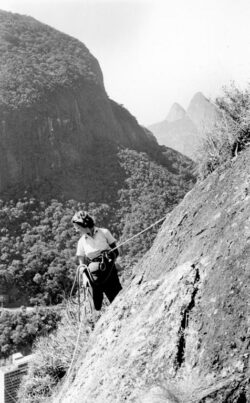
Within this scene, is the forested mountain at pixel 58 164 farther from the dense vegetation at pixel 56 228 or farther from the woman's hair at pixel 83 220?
the woman's hair at pixel 83 220

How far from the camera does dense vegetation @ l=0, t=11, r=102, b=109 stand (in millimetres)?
106688

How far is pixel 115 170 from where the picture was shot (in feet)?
322

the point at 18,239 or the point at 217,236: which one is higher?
the point at 18,239

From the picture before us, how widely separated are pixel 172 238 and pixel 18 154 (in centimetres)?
9856

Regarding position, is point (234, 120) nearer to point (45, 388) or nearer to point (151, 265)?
point (151, 265)

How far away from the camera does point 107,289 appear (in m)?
4.66

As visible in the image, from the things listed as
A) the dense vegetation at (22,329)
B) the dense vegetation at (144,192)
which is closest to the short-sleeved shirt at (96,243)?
the dense vegetation at (22,329)

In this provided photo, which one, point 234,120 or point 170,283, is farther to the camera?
point 234,120

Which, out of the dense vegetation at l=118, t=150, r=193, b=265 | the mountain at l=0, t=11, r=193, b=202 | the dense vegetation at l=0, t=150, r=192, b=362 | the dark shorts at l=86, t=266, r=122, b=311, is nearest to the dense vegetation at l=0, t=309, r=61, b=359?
the dense vegetation at l=0, t=150, r=192, b=362

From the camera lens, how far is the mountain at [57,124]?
95.1 m

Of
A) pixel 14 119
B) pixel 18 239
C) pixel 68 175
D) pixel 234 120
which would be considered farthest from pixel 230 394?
pixel 14 119

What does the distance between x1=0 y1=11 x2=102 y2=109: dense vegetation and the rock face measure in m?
105

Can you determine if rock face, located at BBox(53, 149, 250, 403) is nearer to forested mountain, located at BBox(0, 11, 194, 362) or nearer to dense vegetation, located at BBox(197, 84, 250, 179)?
dense vegetation, located at BBox(197, 84, 250, 179)

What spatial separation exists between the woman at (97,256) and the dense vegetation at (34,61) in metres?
104
